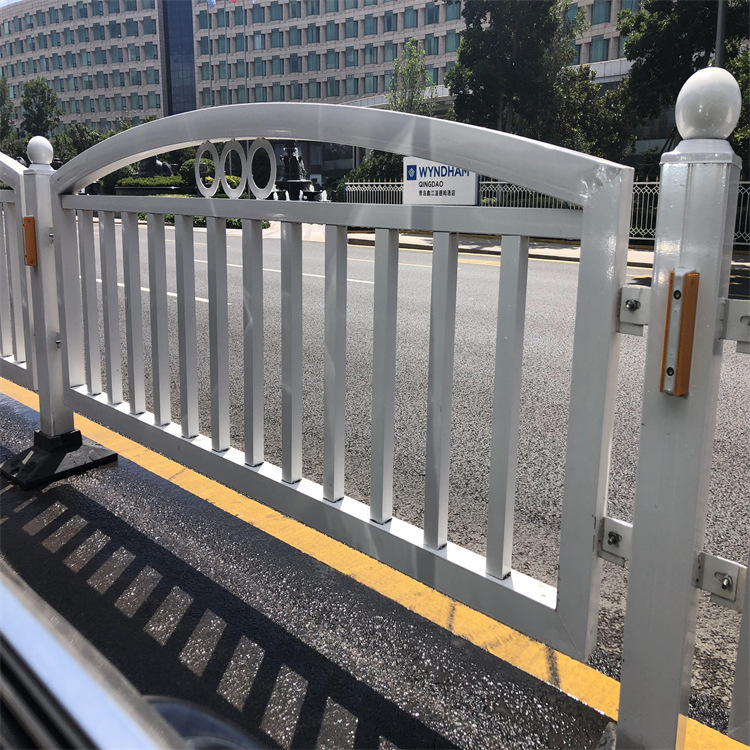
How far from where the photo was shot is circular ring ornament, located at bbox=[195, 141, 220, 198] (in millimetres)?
2342

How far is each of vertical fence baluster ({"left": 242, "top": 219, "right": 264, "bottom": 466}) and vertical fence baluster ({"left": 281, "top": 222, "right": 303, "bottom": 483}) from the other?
0.11 meters

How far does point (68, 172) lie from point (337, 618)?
6.72 ft

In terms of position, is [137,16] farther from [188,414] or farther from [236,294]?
[188,414]

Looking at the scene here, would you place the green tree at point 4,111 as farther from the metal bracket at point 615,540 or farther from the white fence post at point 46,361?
the metal bracket at point 615,540

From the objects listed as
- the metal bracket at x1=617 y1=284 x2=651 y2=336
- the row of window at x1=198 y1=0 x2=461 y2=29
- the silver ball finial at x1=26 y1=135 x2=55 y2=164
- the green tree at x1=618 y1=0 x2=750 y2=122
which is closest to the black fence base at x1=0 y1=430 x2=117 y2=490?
the silver ball finial at x1=26 y1=135 x2=55 y2=164

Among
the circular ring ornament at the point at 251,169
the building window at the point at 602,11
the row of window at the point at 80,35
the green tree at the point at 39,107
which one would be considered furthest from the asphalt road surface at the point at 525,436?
the row of window at the point at 80,35

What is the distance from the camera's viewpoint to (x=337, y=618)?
2.31 meters

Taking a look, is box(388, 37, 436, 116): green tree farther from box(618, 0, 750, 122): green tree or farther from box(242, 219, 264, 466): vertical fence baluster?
box(242, 219, 264, 466): vertical fence baluster

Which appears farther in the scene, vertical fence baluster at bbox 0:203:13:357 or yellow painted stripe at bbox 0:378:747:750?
vertical fence baluster at bbox 0:203:13:357

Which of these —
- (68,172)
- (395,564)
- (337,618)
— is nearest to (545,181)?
(395,564)

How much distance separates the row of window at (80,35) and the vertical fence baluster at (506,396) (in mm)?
94742

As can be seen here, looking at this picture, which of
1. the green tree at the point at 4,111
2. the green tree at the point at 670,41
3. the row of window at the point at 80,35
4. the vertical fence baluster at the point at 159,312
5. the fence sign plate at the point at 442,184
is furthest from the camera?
the row of window at the point at 80,35

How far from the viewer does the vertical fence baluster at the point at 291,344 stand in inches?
86.4

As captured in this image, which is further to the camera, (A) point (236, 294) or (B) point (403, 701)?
(A) point (236, 294)
